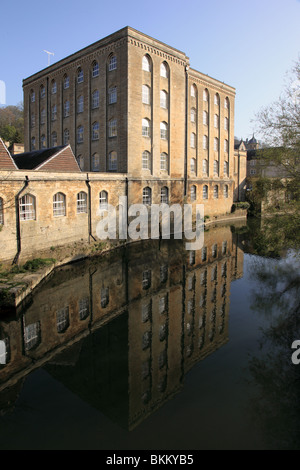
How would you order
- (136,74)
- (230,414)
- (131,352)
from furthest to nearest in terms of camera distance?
(136,74) < (131,352) < (230,414)

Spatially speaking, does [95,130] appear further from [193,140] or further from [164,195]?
[193,140]

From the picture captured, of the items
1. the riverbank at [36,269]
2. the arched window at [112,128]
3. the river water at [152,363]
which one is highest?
the arched window at [112,128]

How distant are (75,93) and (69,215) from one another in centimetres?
1388

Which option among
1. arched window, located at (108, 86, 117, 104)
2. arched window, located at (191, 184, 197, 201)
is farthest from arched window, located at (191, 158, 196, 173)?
arched window, located at (108, 86, 117, 104)

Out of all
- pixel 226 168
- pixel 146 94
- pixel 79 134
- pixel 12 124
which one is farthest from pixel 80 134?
pixel 12 124

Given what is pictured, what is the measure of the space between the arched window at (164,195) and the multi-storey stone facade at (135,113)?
0.56 ft

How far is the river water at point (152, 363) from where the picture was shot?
5867 mm

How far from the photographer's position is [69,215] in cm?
1800

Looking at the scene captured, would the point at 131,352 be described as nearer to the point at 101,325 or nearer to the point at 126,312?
the point at 101,325

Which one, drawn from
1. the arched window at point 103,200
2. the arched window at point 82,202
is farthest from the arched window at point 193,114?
the arched window at point 82,202

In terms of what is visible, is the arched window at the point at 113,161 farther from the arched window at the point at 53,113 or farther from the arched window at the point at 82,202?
the arched window at the point at 53,113

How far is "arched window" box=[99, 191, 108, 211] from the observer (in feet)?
66.7

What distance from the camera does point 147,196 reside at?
24609mm

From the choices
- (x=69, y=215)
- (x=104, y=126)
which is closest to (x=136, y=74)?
(x=104, y=126)
